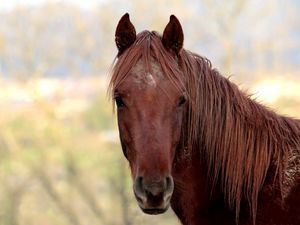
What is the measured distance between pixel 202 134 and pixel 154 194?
2.59ft

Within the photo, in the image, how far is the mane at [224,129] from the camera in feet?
13.4

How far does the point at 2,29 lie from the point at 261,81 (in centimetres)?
1318

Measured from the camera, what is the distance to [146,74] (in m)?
3.99

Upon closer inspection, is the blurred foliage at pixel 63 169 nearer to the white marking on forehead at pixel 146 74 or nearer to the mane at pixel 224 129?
the mane at pixel 224 129

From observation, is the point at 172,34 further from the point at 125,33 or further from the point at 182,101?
the point at 182,101

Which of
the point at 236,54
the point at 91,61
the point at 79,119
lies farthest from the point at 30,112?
the point at 236,54

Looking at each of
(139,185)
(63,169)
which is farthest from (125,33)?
(63,169)

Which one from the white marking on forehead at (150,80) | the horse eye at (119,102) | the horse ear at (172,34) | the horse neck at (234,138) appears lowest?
the horse neck at (234,138)

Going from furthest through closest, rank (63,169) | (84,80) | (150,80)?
(63,169), (84,80), (150,80)

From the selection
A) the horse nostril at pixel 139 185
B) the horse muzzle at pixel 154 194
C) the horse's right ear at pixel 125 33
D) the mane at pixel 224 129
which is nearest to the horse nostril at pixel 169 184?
the horse muzzle at pixel 154 194

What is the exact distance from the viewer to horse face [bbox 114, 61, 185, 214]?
11.9 ft

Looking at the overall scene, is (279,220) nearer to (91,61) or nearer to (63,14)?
(91,61)

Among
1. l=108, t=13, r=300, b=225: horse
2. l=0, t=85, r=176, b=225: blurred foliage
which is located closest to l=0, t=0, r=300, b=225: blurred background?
l=0, t=85, r=176, b=225: blurred foliage

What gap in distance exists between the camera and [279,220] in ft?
13.1
